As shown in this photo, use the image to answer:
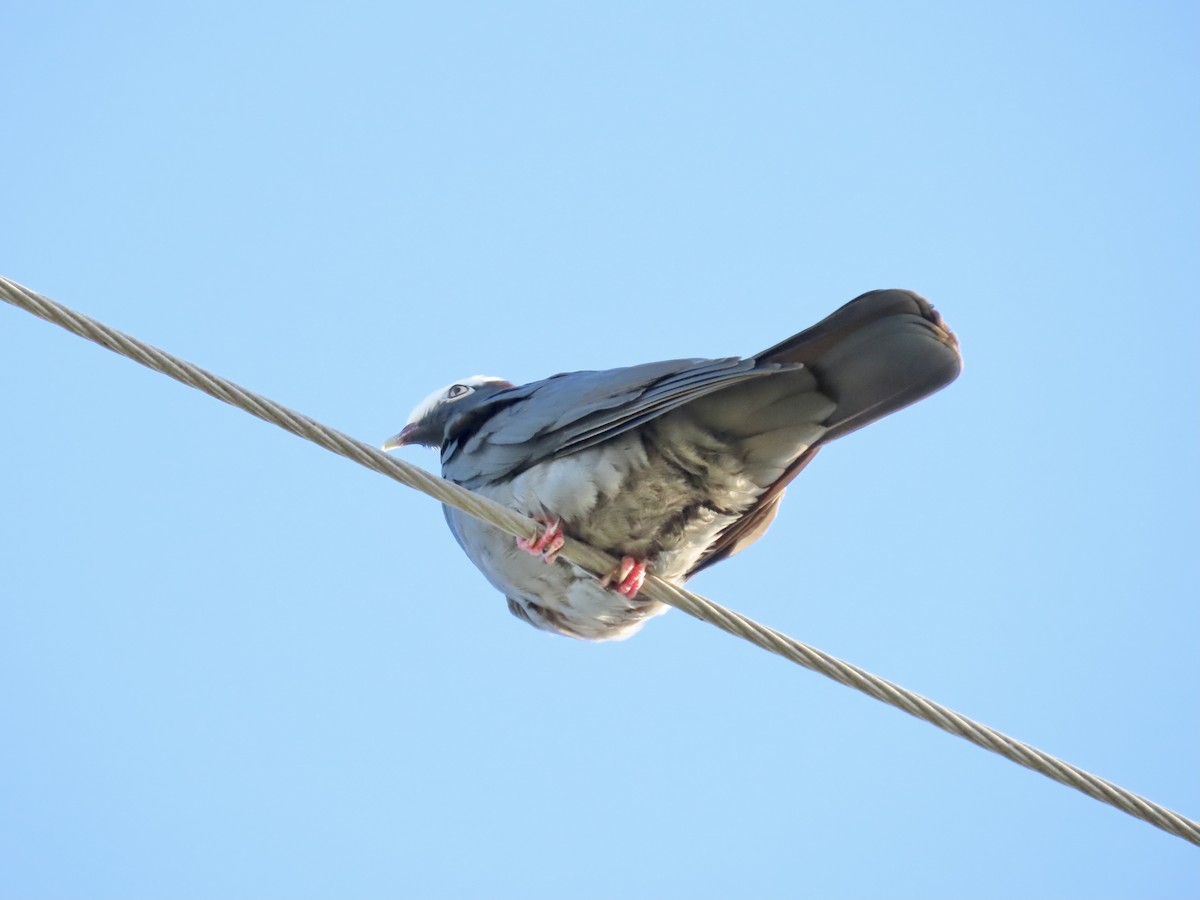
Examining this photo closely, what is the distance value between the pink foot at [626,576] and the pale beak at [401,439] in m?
1.42

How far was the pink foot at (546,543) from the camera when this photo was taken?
3883mm

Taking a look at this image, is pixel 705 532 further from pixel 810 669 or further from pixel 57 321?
pixel 57 321

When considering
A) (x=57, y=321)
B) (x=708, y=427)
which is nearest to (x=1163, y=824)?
(x=708, y=427)

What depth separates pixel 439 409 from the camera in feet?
16.4

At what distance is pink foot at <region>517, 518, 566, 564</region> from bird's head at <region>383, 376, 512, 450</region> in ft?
3.66

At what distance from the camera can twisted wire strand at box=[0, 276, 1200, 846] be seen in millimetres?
2717

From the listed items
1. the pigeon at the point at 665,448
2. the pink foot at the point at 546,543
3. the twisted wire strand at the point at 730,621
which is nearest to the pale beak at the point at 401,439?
the pigeon at the point at 665,448

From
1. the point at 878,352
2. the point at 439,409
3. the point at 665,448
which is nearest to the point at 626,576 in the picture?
the point at 665,448

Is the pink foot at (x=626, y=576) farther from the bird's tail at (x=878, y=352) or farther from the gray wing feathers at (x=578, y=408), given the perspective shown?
the bird's tail at (x=878, y=352)

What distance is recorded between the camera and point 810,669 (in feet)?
9.78

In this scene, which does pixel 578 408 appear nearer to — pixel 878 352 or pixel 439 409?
pixel 878 352

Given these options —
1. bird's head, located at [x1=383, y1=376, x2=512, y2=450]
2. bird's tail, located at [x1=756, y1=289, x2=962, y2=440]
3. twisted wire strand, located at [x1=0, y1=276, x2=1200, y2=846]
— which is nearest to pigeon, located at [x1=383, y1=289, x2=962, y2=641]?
bird's tail, located at [x1=756, y1=289, x2=962, y2=440]

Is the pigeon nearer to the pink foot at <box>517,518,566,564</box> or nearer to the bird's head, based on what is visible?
the pink foot at <box>517,518,566,564</box>

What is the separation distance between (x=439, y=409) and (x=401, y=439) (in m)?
0.24
